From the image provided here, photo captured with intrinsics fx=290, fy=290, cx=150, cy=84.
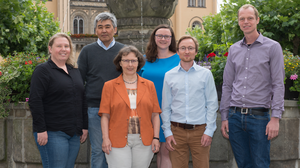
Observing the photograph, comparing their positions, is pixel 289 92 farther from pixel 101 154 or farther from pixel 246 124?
pixel 101 154

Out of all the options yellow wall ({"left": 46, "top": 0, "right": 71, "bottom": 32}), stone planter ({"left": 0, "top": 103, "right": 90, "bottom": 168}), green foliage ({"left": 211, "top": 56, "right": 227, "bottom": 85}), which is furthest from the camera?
yellow wall ({"left": 46, "top": 0, "right": 71, "bottom": 32})

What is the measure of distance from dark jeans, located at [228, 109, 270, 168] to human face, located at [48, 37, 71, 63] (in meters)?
1.85

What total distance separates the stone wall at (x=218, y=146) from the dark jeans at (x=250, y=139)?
1053 mm

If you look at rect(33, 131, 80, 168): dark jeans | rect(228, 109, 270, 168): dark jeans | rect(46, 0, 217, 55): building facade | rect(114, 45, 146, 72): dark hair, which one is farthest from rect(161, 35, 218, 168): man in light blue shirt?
rect(46, 0, 217, 55): building facade

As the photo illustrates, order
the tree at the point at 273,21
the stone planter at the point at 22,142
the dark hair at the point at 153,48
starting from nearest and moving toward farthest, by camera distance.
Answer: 1. the dark hair at the point at 153,48
2. the stone planter at the point at 22,142
3. the tree at the point at 273,21

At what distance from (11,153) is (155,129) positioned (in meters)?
2.67

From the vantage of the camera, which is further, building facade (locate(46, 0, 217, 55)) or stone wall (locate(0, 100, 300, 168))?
building facade (locate(46, 0, 217, 55))

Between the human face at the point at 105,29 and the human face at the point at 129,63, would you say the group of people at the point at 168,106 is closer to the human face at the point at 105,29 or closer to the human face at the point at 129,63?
the human face at the point at 129,63

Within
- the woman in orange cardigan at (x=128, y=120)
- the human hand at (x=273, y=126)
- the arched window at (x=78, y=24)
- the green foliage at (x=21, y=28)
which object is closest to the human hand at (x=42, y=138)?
the woman in orange cardigan at (x=128, y=120)

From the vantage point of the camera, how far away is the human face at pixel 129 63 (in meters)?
2.90

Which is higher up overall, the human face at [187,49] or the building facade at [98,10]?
the building facade at [98,10]

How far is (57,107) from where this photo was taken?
2891 millimetres

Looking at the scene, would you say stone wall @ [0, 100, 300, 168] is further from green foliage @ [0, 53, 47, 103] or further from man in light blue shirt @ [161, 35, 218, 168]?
man in light blue shirt @ [161, 35, 218, 168]

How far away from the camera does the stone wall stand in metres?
4.16
